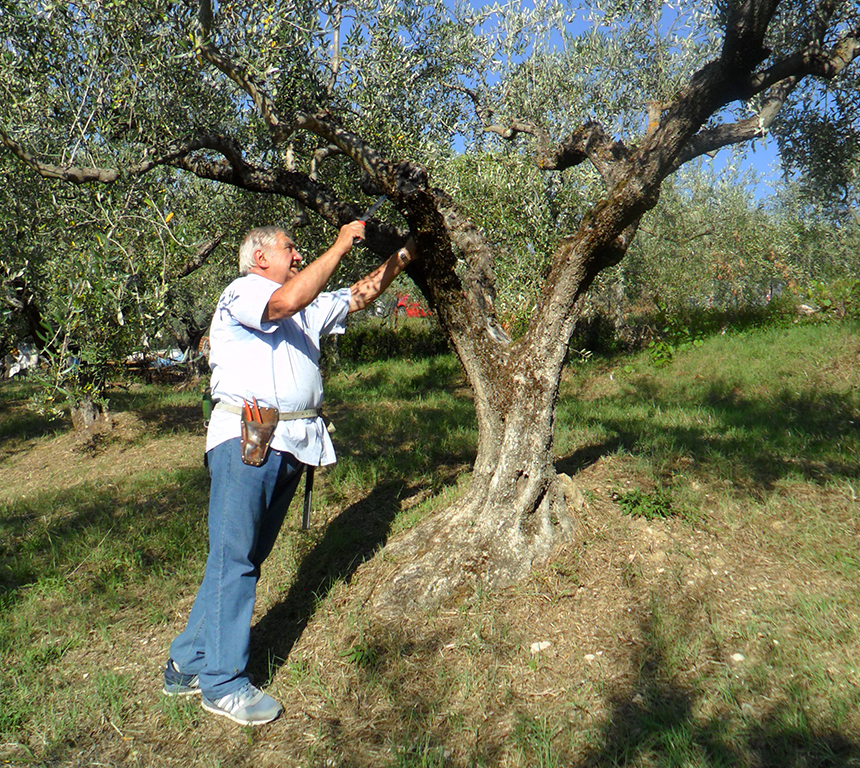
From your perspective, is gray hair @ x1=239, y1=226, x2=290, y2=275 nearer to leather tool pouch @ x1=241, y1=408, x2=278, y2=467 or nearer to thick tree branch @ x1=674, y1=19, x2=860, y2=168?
leather tool pouch @ x1=241, y1=408, x2=278, y2=467

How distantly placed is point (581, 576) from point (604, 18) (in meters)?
8.17

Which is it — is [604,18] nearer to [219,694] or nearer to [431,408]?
[431,408]

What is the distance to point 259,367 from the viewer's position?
10.9 ft

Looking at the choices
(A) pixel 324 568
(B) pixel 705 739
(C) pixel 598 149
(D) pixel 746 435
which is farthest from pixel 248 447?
(D) pixel 746 435

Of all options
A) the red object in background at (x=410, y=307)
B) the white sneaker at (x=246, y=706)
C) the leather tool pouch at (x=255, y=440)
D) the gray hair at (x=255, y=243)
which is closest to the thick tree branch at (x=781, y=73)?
the gray hair at (x=255, y=243)

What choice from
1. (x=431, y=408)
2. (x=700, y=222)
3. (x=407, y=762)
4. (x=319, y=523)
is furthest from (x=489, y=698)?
(x=700, y=222)

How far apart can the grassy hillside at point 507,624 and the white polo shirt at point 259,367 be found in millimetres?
1420

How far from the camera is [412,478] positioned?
6344 mm

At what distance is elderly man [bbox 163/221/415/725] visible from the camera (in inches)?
126

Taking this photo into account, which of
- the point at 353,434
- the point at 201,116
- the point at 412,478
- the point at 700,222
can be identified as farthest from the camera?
the point at 700,222

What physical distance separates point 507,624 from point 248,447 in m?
1.95

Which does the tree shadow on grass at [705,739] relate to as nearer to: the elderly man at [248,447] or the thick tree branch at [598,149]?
the elderly man at [248,447]

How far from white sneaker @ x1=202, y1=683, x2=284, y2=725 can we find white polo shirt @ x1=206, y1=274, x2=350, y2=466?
128cm

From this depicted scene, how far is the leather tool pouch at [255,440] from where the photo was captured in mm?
3186
